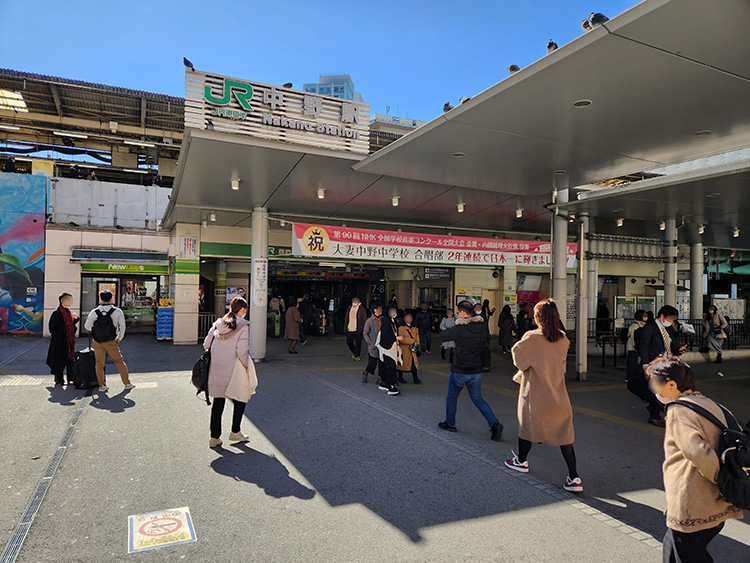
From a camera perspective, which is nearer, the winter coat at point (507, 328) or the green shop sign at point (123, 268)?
the winter coat at point (507, 328)

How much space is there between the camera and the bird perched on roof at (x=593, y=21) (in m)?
3.78

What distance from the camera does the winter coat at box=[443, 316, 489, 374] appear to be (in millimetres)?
5387

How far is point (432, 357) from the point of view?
1299 centimetres

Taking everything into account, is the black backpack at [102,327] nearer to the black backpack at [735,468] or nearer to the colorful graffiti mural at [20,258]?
the black backpack at [735,468]

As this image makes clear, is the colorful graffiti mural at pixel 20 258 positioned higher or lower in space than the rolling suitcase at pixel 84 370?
higher

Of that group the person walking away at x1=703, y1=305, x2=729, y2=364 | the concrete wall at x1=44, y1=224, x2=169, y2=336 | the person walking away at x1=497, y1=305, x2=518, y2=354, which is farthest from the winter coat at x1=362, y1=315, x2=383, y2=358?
the concrete wall at x1=44, y1=224, x2=169, y2=336

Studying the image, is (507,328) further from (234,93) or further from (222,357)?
A: (222,357)

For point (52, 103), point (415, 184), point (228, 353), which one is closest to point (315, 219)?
point (415, 184)

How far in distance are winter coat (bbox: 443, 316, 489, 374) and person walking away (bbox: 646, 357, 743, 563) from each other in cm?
304

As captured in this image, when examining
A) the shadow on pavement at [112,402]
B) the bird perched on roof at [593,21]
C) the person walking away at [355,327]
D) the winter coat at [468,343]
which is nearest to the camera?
the bird perched on roof at [593,21]

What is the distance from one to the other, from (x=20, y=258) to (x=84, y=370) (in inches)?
428

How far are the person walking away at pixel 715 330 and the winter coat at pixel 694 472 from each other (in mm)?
12329

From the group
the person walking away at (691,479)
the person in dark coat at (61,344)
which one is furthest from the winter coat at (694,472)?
the person in dark coat at (61,344)

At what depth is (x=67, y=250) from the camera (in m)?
15.7
